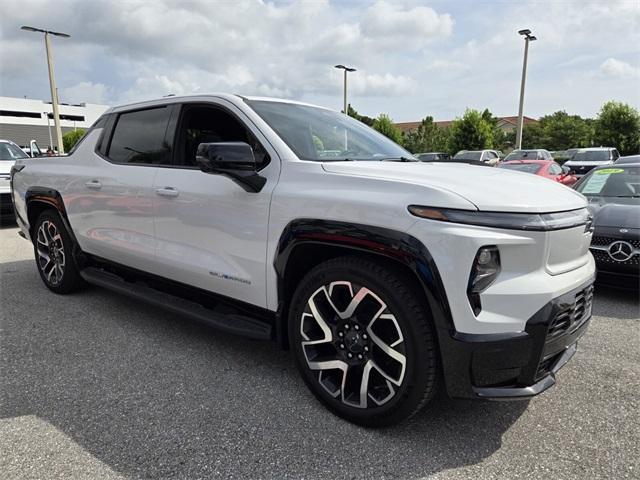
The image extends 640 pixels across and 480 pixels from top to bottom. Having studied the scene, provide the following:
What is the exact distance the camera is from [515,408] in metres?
2.72

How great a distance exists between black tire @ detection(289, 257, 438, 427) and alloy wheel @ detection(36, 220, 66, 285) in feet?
10.3

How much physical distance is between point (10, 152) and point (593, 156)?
21.1 m

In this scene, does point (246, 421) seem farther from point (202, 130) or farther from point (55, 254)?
point (55, 254)

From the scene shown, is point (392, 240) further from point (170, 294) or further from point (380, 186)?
point (170, 294)

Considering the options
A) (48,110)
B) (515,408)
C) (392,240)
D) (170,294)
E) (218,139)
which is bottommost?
(515,408)

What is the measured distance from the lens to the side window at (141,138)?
3.58 metres

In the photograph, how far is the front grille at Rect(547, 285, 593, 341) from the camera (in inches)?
84.4

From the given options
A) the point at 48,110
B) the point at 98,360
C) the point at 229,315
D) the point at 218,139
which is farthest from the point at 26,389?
the point at 48,110

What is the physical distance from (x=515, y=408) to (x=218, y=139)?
263 cm

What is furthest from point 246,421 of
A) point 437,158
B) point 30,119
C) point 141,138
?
point 30,119

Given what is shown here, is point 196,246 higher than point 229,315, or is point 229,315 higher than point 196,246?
point 196,246

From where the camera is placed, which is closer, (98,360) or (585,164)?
(98,360)

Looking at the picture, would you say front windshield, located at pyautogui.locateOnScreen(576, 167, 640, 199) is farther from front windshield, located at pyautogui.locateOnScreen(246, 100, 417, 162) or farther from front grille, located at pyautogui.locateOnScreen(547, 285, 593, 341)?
front grille, located at pyautogui.locateOnScreen(547, 285, 593, 341)

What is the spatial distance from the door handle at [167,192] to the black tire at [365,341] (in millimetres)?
1216
